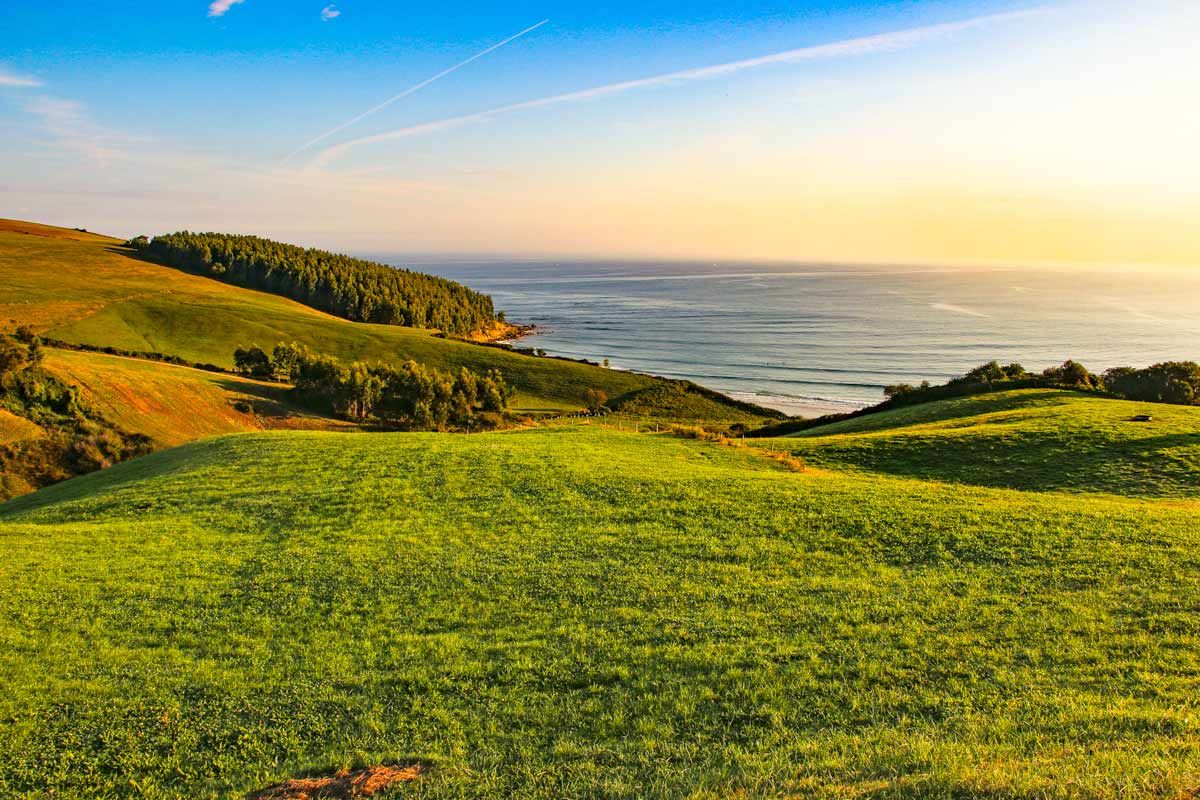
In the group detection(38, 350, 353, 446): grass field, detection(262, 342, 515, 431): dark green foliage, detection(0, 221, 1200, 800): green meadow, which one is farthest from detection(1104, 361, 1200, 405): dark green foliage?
detection(38, 350, 353, 446): grass field

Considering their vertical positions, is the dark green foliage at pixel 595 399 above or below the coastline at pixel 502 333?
below

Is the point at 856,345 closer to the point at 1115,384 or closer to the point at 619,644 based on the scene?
the point at 1115,384

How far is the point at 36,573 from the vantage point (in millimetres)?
15820

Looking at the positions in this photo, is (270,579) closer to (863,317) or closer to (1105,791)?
(1105,791)

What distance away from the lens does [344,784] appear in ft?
25.2

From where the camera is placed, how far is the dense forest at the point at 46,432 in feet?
126

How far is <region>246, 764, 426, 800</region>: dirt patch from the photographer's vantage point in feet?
24.6

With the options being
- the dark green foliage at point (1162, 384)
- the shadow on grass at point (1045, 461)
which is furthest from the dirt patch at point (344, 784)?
the dark green foliage at point (1162, 384)

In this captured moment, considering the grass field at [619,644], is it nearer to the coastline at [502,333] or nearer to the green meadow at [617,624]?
the green meadow at [617,624]

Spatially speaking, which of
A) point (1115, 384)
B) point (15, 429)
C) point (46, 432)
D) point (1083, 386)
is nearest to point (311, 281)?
point (46, 432)

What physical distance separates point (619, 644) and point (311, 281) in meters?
182

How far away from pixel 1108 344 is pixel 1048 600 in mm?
162904

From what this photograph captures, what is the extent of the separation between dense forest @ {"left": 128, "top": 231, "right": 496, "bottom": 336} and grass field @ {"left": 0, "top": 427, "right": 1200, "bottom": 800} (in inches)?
6218

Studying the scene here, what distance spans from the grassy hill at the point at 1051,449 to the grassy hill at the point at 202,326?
174 feet
